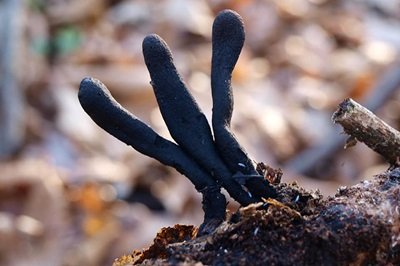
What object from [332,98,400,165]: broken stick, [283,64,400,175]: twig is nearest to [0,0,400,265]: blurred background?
[283,64,400,175]: twig

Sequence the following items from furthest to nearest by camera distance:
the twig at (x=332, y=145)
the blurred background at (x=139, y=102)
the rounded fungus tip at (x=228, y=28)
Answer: the twig at (x=332, y=145) → the blurred background at (x=139, y=102) → the rounded fungus tip at (x=228, y=28)

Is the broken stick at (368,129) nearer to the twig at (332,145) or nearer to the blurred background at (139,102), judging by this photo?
the blurred background at (139,102)

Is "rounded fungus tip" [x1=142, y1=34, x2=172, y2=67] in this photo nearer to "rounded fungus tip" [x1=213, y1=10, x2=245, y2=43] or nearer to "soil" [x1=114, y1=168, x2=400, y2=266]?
"rounded fungus tip" [x1=213, y1=10, x2=245, y2=43]

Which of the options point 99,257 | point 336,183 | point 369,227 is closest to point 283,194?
point 369,227

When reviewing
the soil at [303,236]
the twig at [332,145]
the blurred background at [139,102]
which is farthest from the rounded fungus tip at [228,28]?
the twig at [332,145]

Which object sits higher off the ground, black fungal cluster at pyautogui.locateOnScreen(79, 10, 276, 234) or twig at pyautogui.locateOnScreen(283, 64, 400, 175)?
twig at pyautogui.locateOnScreen(283, 64, 400, 175)

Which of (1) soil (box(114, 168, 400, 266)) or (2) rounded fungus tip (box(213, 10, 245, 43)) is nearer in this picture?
(1) soil (box(114, 168, 400, 266))
